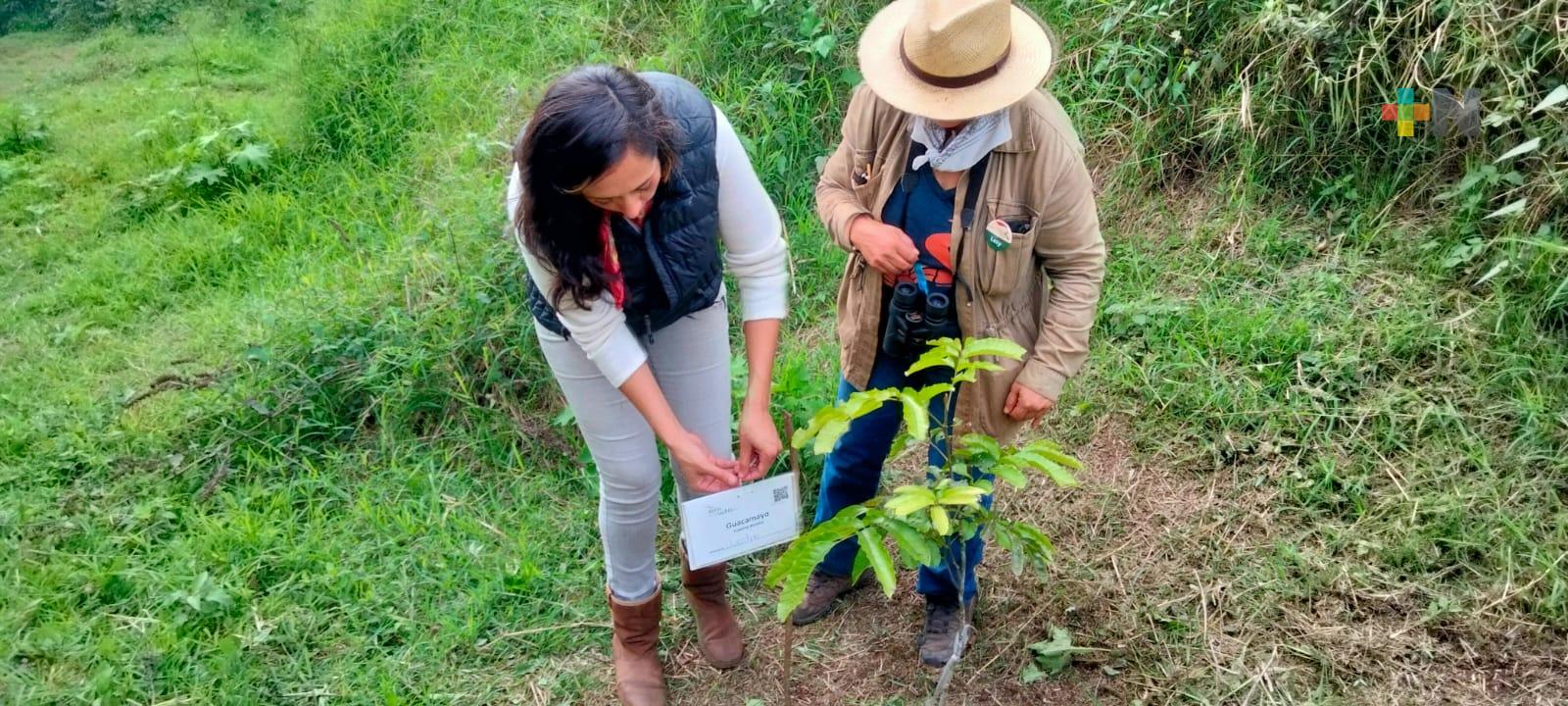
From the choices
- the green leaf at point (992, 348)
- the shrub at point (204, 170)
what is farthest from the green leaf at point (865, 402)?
the shrub at point (204, 170)

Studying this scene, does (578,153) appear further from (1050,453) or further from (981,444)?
(1050,453)

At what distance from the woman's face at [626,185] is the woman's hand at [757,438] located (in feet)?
1.71

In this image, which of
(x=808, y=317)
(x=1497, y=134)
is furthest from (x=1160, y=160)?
(x=808, y=317)

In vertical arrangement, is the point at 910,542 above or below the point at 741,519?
above

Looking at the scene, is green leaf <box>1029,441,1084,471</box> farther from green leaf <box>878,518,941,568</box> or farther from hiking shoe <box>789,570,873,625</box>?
hiking shoe <box>789,570,873,625</box>

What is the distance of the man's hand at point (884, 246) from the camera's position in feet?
6.78

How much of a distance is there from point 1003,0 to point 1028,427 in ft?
5.28

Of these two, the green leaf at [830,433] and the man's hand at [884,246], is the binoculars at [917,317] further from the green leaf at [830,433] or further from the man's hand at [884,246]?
the green leaf at [830,433]

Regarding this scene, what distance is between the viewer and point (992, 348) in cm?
180

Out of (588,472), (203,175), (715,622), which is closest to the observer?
(715,622)

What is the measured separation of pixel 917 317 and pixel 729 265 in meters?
0.39

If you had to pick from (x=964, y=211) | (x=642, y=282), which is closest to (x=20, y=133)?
(x=642, y=282)

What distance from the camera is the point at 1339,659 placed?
8.03 ft

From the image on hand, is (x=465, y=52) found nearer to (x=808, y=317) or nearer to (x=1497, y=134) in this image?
(x=808, y=317)
